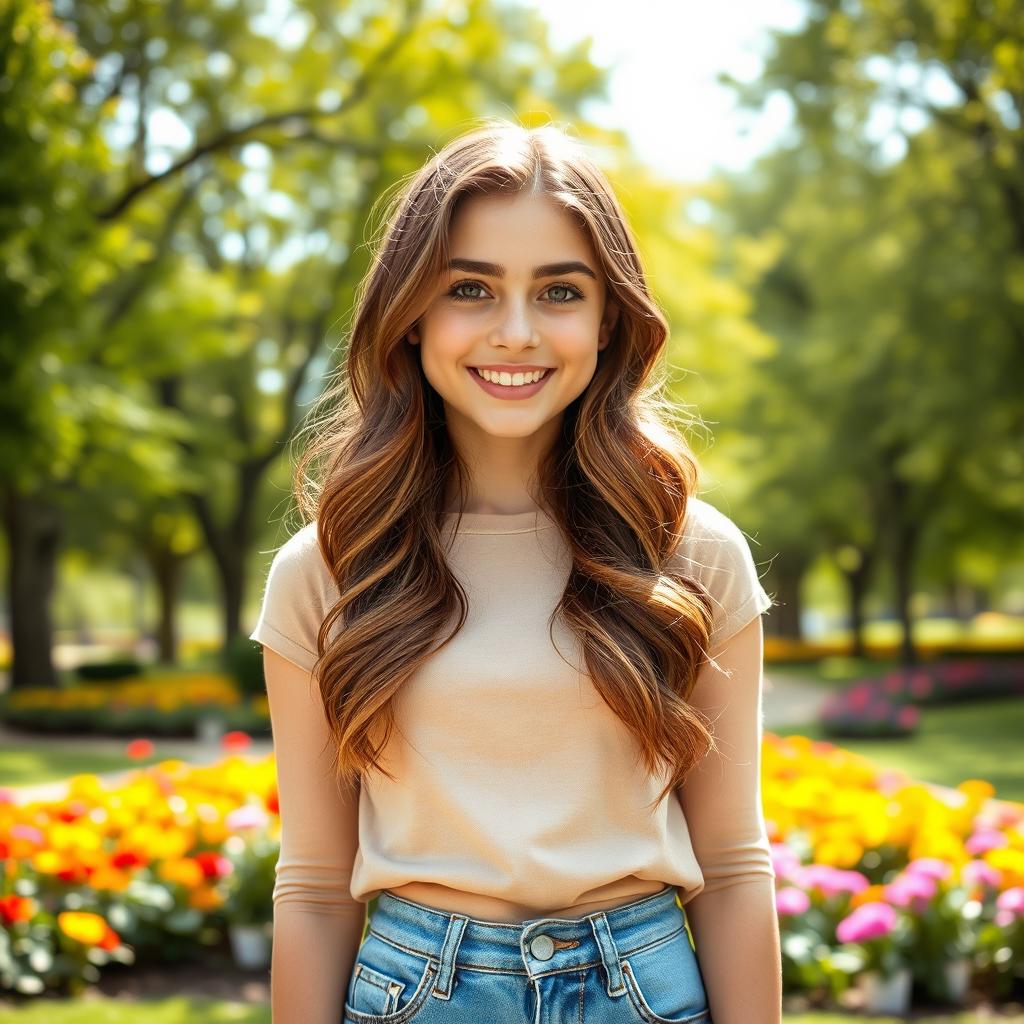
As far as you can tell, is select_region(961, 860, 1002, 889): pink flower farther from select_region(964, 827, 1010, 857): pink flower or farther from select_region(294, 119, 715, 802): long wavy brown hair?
select_region(294, 119, 715, 802): long wavy brown hair

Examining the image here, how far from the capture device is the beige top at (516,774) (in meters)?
1.84

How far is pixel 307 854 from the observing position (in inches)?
78.2

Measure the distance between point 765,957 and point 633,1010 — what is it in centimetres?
→ 26

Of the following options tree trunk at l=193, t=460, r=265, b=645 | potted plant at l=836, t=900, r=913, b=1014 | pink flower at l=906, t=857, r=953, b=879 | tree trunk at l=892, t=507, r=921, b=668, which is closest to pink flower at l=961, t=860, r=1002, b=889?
pink flower at l=906, t=857, r=953, b=879

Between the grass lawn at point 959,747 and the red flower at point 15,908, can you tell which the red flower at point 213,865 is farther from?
the grass lawn at point 959,747

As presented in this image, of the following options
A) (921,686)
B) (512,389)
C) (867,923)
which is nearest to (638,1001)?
(512,389)

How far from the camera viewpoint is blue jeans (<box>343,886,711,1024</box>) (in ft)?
5.84

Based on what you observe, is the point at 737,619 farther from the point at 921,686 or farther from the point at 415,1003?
the point at 921,686

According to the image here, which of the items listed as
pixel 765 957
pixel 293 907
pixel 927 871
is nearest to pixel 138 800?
pixel 927 871

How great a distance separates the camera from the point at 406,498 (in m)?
2.07

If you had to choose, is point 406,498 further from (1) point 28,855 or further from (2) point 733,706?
(1) point 28,855

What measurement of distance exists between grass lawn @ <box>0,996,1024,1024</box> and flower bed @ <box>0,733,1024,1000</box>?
0.39ft

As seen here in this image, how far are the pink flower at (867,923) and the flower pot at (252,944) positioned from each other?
2.36 m

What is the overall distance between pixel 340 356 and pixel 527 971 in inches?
483
